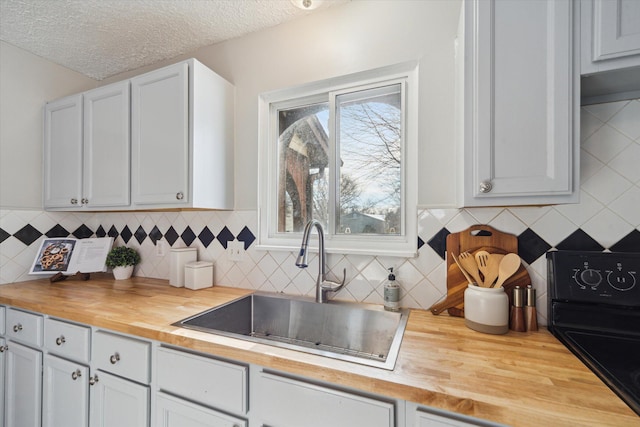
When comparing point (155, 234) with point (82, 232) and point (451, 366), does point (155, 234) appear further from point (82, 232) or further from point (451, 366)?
point (451, 366)

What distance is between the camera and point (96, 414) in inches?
49.0

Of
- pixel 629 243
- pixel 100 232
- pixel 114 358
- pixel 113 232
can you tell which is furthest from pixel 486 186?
pixel 100 232

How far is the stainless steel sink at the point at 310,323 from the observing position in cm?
126

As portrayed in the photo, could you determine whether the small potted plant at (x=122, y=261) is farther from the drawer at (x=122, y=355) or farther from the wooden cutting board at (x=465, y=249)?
the wooden cutting board at (x=465, y=249)

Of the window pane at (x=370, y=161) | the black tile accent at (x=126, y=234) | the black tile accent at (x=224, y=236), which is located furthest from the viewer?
the black tile accent at (x=126, y=234)

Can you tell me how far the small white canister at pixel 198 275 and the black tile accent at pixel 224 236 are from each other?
0.15 m

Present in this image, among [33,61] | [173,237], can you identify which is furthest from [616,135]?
[33,61]

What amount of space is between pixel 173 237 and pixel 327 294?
3.98 ft

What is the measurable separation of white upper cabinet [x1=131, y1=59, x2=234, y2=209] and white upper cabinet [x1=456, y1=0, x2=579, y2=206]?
1309 millimetres

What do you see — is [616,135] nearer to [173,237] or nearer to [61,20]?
[173,237]

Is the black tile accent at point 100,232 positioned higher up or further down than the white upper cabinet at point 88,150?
further down

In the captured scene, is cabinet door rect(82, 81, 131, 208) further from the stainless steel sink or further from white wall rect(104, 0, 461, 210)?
the stainless steel sink

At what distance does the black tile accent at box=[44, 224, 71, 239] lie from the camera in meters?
2.11

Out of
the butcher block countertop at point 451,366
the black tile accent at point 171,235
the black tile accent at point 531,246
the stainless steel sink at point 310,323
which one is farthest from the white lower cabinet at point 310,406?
the black tile accent at point 171,235
